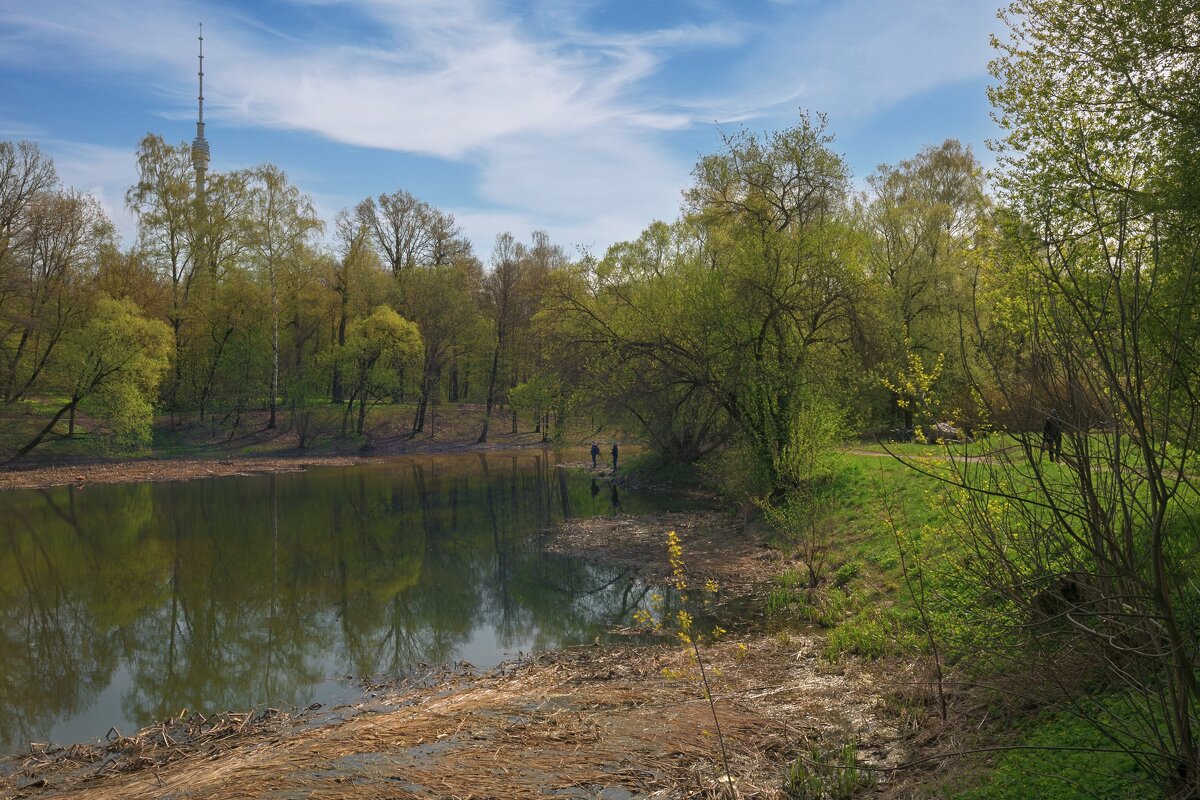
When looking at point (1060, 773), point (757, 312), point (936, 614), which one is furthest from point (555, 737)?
point (757, 312)

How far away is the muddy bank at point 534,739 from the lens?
691 cm

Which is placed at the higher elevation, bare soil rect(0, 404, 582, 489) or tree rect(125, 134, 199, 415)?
tree rect(125, 134, 199, 415)

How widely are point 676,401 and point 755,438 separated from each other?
493 cm

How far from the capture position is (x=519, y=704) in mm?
9219

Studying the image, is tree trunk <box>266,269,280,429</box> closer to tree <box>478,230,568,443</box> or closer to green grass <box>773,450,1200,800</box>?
tree <box>478,230,568,443</box>

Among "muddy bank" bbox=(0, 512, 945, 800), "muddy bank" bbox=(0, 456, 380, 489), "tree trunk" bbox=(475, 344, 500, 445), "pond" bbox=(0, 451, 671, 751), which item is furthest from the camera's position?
"tree trunk" bbox=(475, 344, 500, 445)

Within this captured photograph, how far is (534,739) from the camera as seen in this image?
Result: 7887 mm

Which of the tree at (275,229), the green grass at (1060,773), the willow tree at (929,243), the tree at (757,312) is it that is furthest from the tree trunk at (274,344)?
the green grass at (1060,773)

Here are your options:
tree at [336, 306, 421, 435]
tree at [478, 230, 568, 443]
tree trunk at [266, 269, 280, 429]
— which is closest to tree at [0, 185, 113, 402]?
tree trunk at [266, 269, 280, 429]

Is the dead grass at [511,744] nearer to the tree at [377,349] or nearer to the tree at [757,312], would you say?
the tree at [757,312]

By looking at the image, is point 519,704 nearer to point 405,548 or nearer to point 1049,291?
point 1049,291

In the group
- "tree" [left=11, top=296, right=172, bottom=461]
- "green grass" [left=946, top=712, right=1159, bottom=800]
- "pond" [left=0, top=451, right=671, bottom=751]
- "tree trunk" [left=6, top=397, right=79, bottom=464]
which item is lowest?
"pond" [left=0, top=451, right=671, bottom=751]

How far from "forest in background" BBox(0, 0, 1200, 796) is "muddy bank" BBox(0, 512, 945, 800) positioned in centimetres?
159

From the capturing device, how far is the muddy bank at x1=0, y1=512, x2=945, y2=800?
6.91m
